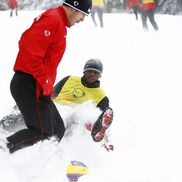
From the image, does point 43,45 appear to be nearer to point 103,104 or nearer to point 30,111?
point 30,111

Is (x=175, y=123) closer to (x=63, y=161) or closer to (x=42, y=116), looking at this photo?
(x=63, y=161)

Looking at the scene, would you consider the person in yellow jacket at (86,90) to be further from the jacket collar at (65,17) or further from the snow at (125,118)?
the jacket collar at (65,17)

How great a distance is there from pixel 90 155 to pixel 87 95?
2.87ft

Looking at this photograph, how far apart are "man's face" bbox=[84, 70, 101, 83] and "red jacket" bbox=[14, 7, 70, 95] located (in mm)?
1442

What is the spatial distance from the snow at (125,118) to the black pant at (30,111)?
215 mm

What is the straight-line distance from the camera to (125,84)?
23.4 ft

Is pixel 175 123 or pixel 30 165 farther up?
pixel 30 165

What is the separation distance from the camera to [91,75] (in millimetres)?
4746

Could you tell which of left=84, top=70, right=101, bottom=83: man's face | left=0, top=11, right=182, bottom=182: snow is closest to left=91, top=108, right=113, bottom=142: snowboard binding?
left=0, top=11, right=182, bottom=182: snow

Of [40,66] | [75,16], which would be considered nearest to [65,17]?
[75,16]

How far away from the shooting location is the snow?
359cm

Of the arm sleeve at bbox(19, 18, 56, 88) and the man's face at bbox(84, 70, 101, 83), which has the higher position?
the arm sleeve at bbox(19, 18, 56, 88)

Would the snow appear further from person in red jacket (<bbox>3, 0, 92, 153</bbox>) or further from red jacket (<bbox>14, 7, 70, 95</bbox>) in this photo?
red jacket (<bbox>14, 7, 70, 95</bbox>)

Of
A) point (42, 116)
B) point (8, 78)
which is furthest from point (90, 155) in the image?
point (8, 78)
